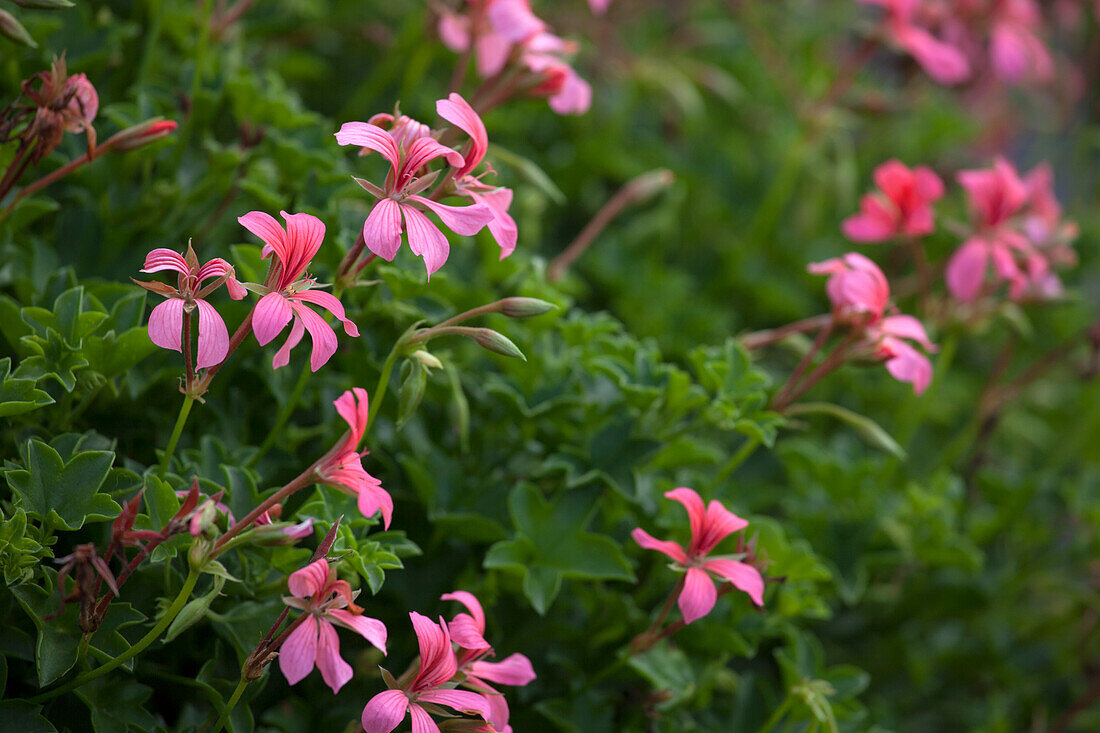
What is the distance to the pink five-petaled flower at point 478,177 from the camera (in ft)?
2.33

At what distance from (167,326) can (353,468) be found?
159 millimetres

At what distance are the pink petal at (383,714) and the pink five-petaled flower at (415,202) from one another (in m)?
0.30

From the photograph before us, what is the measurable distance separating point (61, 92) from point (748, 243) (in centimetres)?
108

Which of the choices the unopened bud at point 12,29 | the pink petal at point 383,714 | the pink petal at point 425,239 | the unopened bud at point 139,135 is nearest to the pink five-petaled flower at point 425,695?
the pink petal at point 383,714

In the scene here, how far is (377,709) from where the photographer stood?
0.66m

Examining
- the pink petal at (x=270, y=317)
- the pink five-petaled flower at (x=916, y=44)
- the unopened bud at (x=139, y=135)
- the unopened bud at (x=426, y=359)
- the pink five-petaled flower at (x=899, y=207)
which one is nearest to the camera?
the pink petal at (x=270, y=317)

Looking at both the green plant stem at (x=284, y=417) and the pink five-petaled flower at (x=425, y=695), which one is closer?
the pink five-petaled flower at (x=425, y=695)

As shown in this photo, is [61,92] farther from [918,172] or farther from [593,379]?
[918,172]

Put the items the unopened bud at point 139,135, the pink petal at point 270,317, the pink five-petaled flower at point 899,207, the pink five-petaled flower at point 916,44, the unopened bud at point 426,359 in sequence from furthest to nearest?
the pink five-petaled flower at point 916,44
the pink five-petaled flower at point 899,207
the unopened bud at point 139,135
the unopened bud at point 426,359
the pink petal at point 270,317

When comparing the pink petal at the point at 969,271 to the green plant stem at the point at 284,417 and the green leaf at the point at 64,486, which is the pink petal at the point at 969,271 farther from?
the green leaf at the point at 64,486

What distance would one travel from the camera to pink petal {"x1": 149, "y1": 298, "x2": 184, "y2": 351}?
2.05ft

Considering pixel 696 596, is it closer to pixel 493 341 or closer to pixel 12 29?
pixel 493 341

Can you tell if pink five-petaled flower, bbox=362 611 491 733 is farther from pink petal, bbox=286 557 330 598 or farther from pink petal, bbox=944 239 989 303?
pink petal, bbox=944 239 989 303

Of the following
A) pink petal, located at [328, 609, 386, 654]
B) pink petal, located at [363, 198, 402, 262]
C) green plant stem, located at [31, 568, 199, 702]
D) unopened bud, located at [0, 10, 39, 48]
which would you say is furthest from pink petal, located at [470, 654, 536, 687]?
unopened bud, located at [0, 10, 39, 48]
